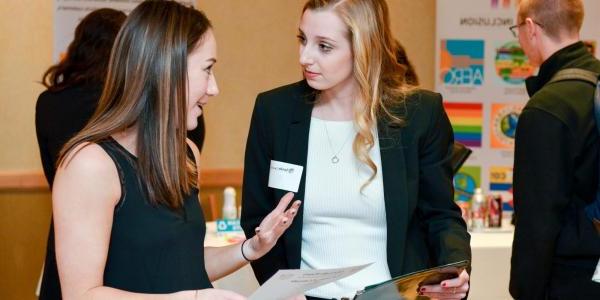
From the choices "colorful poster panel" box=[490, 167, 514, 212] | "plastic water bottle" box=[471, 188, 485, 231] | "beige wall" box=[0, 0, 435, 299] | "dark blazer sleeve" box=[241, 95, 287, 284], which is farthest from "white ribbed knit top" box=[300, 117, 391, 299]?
"colorful poster panel" box=[490, 167, 514, 212]

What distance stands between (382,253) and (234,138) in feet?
10.2

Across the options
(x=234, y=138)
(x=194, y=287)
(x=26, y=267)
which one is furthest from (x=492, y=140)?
(x=194, y=287)

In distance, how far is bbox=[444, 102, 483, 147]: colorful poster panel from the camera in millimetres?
5250

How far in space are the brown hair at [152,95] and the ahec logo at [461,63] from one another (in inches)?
140

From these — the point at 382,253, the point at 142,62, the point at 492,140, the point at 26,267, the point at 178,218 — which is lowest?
the point at 26,267

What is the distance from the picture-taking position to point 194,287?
1.93 metres

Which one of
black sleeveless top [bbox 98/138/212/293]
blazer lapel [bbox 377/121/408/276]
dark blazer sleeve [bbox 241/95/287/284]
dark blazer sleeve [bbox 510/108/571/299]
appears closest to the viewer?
black sleeveless top [bbox 98/138/212/293]

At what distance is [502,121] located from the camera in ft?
17.3

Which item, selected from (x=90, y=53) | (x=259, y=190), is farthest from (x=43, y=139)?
(x=259, y=190)

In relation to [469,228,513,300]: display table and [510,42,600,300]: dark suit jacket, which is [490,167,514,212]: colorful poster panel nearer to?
[469,228,513,300]: display table

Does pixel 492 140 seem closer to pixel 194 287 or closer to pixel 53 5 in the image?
pixel 53 5

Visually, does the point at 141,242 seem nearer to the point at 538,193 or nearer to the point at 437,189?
the point at 437,189

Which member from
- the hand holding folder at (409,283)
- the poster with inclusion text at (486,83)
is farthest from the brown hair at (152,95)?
the poster with inclusion text at (486,83)

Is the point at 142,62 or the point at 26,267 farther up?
the point at 142,62
